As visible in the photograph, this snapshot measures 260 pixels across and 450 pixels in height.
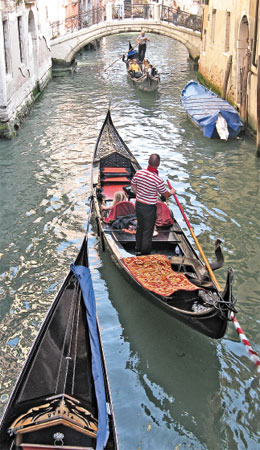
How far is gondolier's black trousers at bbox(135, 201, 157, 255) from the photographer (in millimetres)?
3883

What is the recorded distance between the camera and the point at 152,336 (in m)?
3.75

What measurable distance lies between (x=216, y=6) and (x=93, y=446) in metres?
10.7

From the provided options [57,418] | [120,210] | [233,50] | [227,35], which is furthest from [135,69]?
[57,418]

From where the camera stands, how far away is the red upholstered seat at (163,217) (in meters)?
4.62

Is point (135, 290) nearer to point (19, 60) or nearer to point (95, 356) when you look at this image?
point (95, 356)

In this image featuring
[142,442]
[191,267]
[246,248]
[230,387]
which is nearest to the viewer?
[142,442]

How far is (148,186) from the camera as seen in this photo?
3.77 m

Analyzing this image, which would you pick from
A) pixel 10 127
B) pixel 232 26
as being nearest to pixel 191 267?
pixel 10 127

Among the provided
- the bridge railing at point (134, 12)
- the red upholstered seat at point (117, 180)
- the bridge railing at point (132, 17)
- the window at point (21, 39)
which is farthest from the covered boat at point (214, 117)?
the bridge railing at point (134, 12)

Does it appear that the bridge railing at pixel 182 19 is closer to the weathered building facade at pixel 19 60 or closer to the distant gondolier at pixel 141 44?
the distant gondolier at pixel 141 44

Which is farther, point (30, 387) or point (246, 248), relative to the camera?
point (246, 248)

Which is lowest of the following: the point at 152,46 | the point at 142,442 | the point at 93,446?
the point at 142,442

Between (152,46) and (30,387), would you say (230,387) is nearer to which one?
(30,387)

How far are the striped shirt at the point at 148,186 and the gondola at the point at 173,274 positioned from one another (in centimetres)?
43
